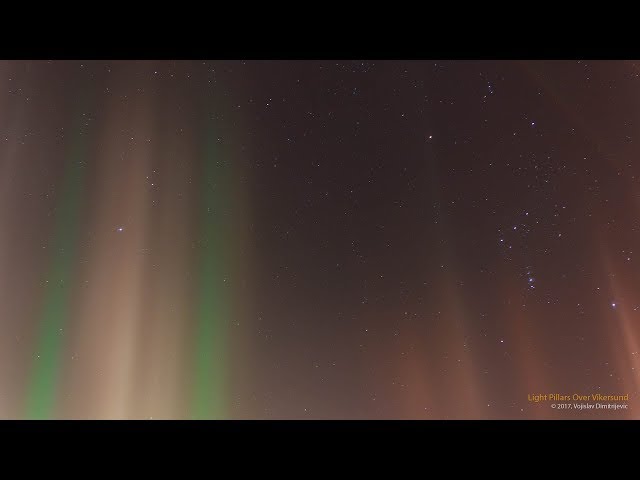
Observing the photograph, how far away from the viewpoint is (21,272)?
2385 millimetres

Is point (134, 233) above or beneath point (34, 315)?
above

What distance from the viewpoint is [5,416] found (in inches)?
89.1

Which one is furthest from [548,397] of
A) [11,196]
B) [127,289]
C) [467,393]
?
[11,196]
